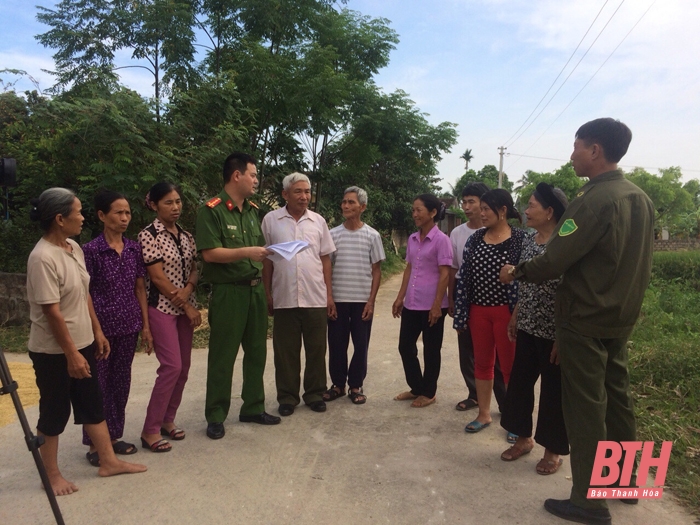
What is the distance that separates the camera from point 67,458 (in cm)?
319

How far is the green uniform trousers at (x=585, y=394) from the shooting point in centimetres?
248

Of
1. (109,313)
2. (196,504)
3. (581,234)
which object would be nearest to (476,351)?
(581,234)

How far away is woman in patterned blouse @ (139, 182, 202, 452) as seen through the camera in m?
3.30

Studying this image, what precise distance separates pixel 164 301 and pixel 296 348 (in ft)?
3.81

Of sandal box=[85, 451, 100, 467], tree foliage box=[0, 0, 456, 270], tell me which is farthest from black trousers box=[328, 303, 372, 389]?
tree foliage box=[0, 0, 456, 270]

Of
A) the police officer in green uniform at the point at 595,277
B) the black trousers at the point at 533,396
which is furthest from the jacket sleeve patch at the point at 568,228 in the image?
the black trousers at the point at 533,396

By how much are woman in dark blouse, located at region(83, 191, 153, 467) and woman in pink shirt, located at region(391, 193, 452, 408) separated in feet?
6.76

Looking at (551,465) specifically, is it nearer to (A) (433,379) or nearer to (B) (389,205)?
(A) (433,379)

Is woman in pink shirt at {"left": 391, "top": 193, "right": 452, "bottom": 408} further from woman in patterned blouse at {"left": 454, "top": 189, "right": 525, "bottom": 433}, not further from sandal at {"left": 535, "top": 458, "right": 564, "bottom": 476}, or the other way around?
sandal at {"left": 535, "top": 458, "right": 564, "bottom": 476}

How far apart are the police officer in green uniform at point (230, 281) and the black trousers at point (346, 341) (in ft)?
2.60

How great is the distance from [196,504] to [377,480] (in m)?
1.01

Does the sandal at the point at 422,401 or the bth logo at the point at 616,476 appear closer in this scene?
the bth logo at the point at 616,476

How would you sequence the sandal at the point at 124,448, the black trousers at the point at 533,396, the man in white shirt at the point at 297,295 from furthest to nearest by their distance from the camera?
1. the man in white shirt at the point at 297,295
2. the sandal at the point at 124,448
3. the black trousers at the point at 533,396

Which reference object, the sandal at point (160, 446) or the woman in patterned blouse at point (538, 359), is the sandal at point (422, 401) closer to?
the woman in patterned blouse at point (538, 359)
